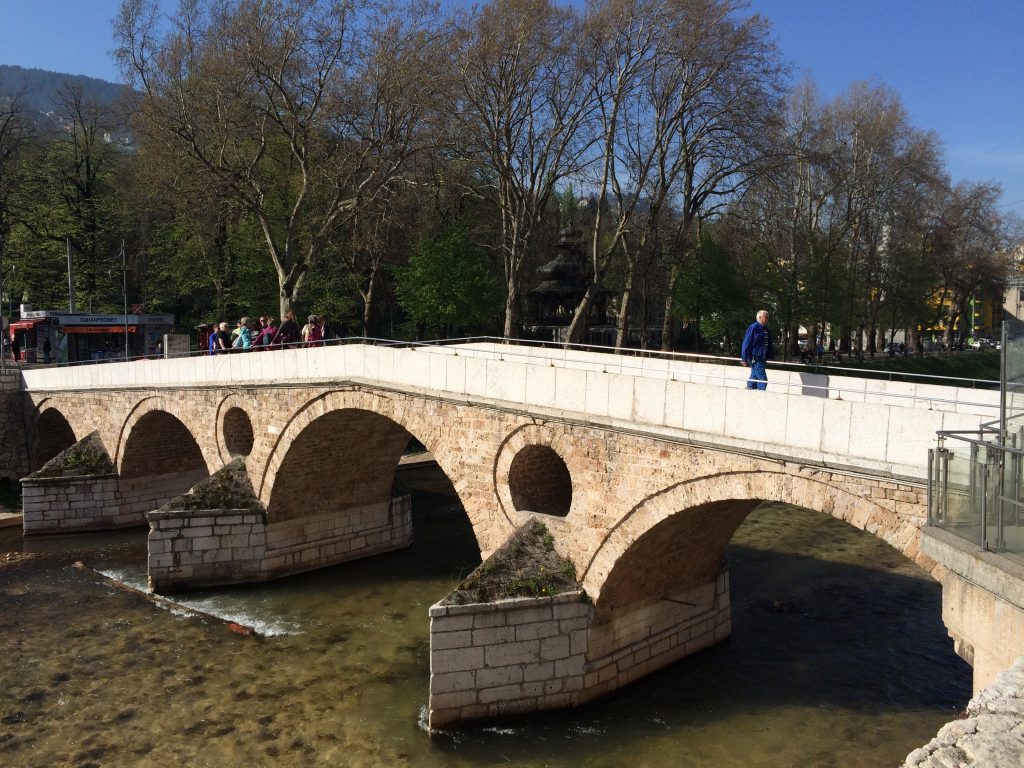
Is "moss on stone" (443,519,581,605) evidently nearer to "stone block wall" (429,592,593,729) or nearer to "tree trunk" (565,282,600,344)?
"stone block wall" (429,592,593,729)

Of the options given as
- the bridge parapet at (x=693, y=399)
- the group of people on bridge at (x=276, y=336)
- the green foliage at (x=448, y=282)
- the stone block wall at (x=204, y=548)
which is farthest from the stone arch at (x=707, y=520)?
the green foliage at (x=448, y=282)

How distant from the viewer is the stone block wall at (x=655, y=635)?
10.2 metres

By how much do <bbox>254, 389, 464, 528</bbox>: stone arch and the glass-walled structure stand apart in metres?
8.34

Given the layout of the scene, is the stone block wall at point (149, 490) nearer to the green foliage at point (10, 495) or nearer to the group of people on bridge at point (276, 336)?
the green foliage at point (10, 495)

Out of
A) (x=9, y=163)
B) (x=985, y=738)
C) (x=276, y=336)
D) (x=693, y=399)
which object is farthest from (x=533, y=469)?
(x=9, y=163)

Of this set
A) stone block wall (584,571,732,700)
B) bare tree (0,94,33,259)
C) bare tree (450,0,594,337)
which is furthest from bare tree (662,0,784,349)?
bare tree (0,94,33,259)

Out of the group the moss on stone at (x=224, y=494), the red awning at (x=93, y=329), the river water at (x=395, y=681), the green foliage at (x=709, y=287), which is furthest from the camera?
the green foliage at (x=709, y=287)

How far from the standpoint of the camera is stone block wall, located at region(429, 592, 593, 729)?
30.9ft

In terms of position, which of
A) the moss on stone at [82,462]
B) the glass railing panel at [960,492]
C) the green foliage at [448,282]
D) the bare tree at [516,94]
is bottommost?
the moss on stone at [82,462]

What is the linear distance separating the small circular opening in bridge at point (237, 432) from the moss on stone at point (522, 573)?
829 centimetres

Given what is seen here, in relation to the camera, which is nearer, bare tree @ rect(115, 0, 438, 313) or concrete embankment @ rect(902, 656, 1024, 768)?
concrete embankment @ rect(902, 656, 1024, 768)

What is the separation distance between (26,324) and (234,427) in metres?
14.8

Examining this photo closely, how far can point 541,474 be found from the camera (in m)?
11.6

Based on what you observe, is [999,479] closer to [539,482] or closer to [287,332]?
[539,482]
